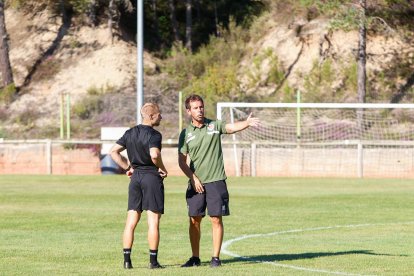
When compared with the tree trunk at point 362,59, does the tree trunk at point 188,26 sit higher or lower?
higher

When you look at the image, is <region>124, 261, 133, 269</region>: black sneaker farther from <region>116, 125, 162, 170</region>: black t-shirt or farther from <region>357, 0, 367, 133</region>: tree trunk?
<region>357, 0, 367, 133</region>: tree trunk

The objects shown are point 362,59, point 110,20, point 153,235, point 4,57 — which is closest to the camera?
point 153,235

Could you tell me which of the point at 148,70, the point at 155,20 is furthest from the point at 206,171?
the point at 155,20

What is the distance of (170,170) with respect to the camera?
4078cm

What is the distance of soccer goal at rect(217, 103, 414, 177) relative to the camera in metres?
38.9

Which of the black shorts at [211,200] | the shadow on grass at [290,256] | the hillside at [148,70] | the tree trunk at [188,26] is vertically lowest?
the shadow on grass at [290,256]

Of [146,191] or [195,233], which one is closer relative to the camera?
[146,191]

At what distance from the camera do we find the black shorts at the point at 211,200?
45.3 feet

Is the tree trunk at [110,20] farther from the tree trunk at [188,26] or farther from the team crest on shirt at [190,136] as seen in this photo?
the team crest on shirt at [190,136]

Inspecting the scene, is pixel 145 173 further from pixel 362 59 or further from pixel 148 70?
pixel 148 70

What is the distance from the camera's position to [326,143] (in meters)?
39.9

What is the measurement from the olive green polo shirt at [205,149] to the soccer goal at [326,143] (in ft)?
72.7

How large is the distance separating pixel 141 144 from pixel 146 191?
58 cm

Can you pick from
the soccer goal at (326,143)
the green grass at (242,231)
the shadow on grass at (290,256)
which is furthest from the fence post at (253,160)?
the shadow on grass at (290,256)
